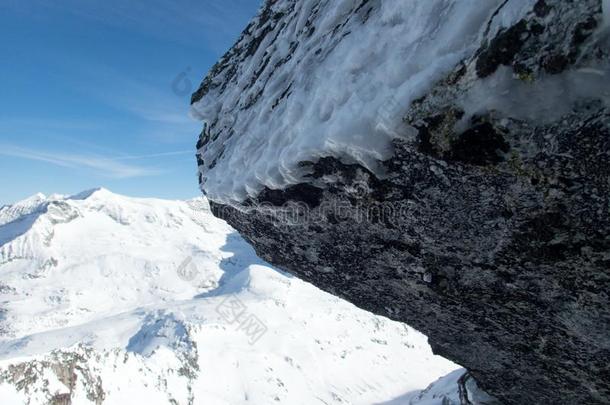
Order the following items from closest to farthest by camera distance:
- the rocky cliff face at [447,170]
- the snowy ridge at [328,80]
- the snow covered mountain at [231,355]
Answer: the rocky cliff face at [447,170] < the snowy ridge at [328,80] < the snow covered mountain at [231,355]

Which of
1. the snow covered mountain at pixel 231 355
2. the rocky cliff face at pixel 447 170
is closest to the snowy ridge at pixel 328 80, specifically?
the rocky cliff face at pixel 447 170

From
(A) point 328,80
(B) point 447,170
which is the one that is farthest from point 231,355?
(B) point 447,170

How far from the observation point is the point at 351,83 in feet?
11.7

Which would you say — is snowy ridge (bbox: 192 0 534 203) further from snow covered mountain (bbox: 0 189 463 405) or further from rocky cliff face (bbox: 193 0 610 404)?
snow covered mountain (bbox: 0 189 463 405)

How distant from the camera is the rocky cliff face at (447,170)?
7.43ft

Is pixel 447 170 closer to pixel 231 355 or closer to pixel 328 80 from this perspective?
pixel 328 80

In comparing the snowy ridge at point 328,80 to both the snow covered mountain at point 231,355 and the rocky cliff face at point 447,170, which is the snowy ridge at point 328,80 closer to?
the rocky cliff face at point 447,170

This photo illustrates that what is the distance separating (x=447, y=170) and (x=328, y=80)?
1560 millimetres

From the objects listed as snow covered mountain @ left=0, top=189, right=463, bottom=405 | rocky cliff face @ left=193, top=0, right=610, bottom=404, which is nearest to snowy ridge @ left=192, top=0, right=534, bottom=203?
rocky cliff face @ left=193, top=0, right=610, bottom=404

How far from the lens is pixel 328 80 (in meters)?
3.88

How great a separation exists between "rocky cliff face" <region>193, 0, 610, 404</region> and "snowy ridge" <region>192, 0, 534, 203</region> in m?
0.02

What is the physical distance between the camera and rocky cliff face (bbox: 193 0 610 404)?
2.27 metres

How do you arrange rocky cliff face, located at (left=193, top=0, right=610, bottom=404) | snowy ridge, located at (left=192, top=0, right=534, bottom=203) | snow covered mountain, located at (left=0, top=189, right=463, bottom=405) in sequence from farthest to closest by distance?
snow covered mountain, located at (left=0, top=189, right=463, bottom=405), snowy ridge, located at (left=192, top=0, right=534, bottom=203), rocky cliff face, located at (left=193, top=0, right=610, bottom=404)

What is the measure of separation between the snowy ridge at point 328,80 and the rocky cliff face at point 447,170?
→ 0.07 ft
